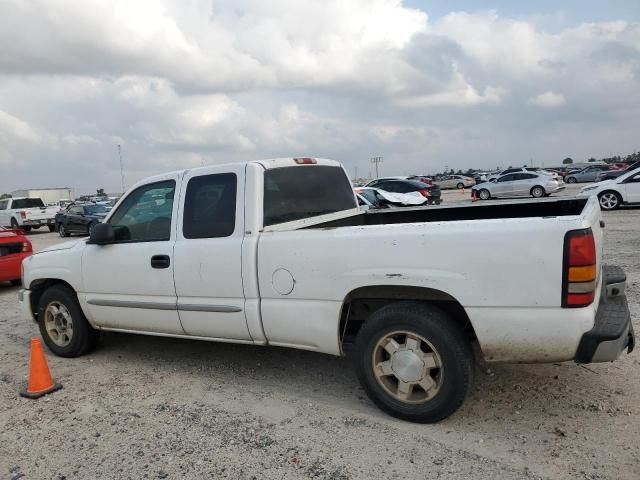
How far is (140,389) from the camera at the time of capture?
14.6 ft

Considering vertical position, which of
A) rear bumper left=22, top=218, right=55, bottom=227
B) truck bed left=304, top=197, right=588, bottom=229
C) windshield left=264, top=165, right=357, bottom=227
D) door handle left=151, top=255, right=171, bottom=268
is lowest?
rear bumper left=22, top=218, right=55, bottom=227

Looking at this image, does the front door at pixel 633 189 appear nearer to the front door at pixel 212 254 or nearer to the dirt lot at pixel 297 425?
the dirt lot at pixel 297 425

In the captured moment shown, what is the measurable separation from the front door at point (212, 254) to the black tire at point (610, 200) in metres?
17.1

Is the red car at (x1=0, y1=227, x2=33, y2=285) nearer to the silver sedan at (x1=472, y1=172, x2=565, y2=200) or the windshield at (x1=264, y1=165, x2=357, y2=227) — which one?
the windshield at (x1=264, y1=165, x2=357, y2=227)

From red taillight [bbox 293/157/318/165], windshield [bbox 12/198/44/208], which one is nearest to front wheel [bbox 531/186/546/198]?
windshield [bbox 12/198/44/208]

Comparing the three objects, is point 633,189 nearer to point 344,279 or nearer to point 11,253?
point 344,279

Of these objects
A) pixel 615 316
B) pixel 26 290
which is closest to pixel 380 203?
pixel 26 290

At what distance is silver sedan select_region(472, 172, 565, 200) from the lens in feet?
96.7

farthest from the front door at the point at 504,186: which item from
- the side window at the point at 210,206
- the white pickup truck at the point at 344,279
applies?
the side window at the point at 210,206

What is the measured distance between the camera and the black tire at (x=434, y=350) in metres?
3.33

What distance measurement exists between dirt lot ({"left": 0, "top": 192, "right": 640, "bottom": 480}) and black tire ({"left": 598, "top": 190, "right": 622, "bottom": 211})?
50.4ft

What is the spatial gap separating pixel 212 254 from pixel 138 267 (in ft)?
2.86

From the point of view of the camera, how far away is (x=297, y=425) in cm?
365

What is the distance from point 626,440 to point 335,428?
70.5 inches
